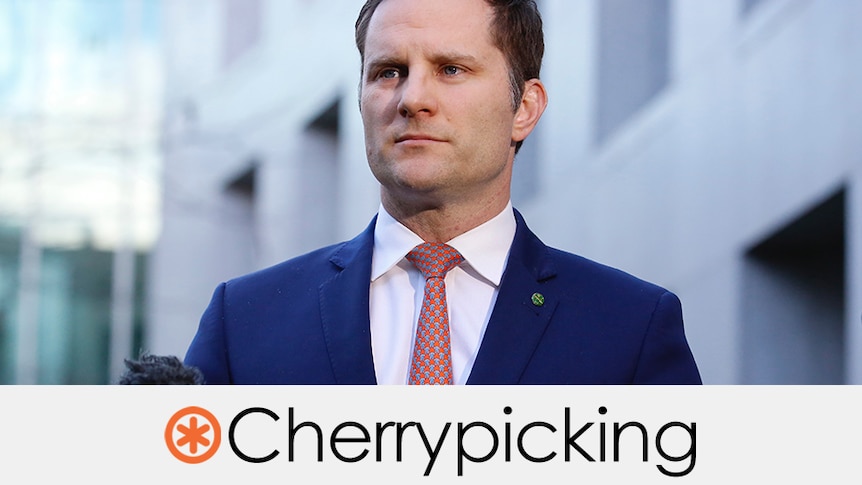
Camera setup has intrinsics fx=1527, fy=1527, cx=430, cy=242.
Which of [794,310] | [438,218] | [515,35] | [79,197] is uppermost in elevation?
[79,197]

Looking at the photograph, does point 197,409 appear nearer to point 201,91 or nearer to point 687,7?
point 687,7

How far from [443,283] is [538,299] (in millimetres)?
169

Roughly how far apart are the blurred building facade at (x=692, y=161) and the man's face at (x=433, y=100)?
4535 mm

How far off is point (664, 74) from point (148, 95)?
11.7 m

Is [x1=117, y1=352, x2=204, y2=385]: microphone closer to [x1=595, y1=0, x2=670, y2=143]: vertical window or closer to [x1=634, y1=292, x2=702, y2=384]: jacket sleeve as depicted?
[x1=634, y1=292, x2=702, y2=384]: jacket sleeve

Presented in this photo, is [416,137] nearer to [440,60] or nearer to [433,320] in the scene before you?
[440,60]

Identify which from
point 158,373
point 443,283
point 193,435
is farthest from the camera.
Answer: point 443,283

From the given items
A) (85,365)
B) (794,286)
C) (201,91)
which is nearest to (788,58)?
(794,286)

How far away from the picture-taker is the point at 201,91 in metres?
20.5

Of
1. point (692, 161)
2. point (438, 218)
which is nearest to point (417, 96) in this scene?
point (438, 218)

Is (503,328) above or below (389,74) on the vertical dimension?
below

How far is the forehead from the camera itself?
261 cm

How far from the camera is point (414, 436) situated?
212 cm

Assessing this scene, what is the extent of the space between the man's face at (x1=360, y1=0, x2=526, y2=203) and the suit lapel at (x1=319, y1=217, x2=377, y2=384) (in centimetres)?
14
